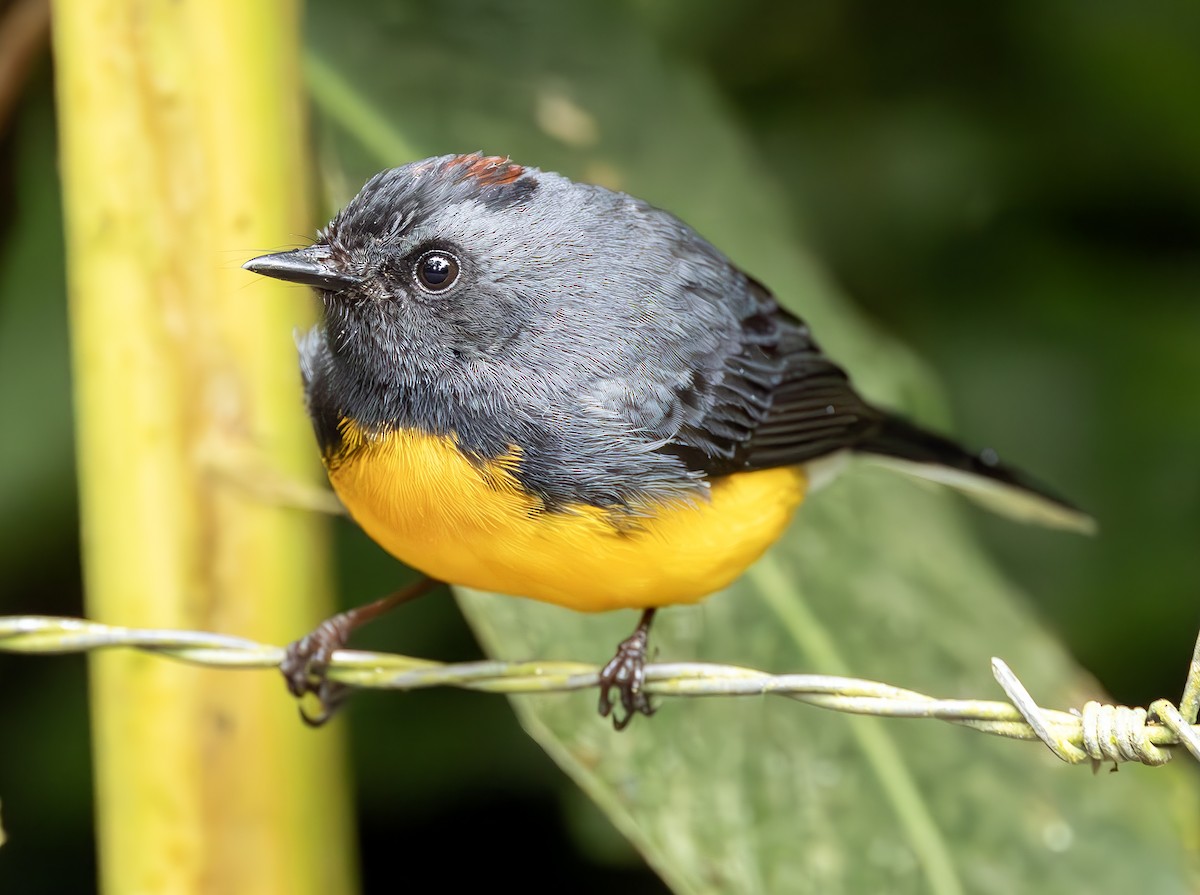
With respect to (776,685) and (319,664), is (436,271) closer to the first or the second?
(319,664)

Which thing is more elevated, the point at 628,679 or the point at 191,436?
the point at 191,436

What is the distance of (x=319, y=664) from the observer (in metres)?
2.25

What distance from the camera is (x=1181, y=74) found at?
147 inches

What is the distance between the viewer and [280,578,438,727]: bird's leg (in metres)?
2.31

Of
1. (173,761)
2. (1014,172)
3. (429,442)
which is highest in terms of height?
(1014,172)

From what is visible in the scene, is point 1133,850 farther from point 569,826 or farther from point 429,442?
point 429,442

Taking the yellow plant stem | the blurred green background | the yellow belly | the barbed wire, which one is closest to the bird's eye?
the yellow belly

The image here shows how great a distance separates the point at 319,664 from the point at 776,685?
0.88m

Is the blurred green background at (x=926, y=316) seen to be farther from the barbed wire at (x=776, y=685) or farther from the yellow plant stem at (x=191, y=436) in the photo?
the barbed wire at (x=776, y=685)

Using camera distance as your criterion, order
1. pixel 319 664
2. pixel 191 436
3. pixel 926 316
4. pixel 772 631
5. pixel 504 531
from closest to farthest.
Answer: pixel 504 531 < pixel 319 664 < pixel 191 436 < pixel 772 631 < pixel 926 316

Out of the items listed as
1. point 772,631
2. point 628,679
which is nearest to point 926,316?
point 772,631

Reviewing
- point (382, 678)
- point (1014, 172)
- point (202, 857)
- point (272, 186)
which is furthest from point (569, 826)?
point (1014, 172)

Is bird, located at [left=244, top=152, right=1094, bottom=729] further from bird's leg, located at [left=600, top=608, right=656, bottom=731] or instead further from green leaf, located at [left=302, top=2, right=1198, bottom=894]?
green leaf, located at [left=302, top=2, right=1198, bottom=894]

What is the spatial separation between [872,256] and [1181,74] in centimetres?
99
